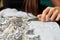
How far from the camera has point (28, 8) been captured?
107cm

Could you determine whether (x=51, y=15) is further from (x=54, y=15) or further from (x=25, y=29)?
(x=25, y=29)

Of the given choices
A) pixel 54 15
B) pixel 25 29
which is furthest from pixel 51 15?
pixel 25 29

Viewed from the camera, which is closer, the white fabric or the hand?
the white fabric

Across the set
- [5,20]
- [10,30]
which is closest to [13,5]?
[5,20]

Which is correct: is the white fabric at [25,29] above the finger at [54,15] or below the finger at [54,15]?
below

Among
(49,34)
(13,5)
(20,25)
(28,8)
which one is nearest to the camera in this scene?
(49,34)

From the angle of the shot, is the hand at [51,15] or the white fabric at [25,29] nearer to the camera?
the white fabric at [25,29]

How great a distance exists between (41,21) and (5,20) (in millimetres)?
162

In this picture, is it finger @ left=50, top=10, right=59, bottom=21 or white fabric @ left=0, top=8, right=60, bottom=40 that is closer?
white fabric @ left=0, top=8, right=60, bottom=40

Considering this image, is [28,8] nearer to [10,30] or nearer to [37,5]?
[37,5]

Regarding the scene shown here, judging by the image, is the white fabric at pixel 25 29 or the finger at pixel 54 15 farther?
the finger at pixel 54 15

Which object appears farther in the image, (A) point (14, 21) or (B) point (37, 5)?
(B) point (37, 5)

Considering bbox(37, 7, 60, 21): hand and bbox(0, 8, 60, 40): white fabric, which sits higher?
bbox(37, 7, 60, 21): hand

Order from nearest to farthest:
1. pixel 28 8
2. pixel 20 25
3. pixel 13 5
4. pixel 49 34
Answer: pixel 49 34 → pixel 20 25 → pixel 28 8 → pixel 13 5
